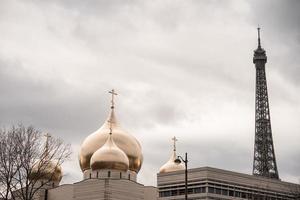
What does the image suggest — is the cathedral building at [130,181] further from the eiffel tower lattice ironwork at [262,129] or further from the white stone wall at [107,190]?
the eiffel tower lattice ironwork at [262,129]

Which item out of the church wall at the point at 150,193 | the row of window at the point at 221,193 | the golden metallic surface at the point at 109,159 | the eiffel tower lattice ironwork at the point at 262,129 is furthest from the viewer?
the eiffel tower lattice ironwork at the point at 262,129

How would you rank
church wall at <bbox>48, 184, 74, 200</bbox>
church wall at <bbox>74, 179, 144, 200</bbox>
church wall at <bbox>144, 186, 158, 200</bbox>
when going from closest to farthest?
church wall at <bbox>74, 179, 144, 200</bbox>, church wall at <bbox>48, 184, 74, 200</bbox>, church wall at <bbox>144, 186, 158, 200</bbox>

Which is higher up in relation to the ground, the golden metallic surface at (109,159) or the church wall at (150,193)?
the golden metallic surface at (109,159)

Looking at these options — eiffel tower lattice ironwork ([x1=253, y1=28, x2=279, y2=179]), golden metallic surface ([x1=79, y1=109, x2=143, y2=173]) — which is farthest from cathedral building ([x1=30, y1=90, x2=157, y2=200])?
eiffel tower lattice ironwork ([x1=253, y1=28, x2=279, y2=179])

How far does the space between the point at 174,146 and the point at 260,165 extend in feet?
88.2

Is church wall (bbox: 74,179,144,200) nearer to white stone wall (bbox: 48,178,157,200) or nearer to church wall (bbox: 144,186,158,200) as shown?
white stone wall (bbox: 48,178,157,200)

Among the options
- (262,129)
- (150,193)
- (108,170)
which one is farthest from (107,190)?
(262,129)

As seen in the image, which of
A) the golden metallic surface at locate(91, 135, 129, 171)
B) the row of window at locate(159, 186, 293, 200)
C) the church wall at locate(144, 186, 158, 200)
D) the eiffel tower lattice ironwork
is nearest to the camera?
the row of window at locate(159, 186, 293, 200)

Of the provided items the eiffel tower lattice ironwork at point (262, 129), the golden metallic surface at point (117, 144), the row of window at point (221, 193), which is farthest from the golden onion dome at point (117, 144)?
the eiffel tower lattice ironwork at point (262, 129)

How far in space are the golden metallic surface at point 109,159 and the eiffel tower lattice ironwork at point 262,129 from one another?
41.3 meters

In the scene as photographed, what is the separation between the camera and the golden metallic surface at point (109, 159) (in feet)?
192

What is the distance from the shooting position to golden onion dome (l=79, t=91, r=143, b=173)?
62281mm

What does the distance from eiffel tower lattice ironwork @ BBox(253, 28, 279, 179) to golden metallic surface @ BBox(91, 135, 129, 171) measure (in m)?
41.3

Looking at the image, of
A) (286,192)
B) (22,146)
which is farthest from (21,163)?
(286,192)
